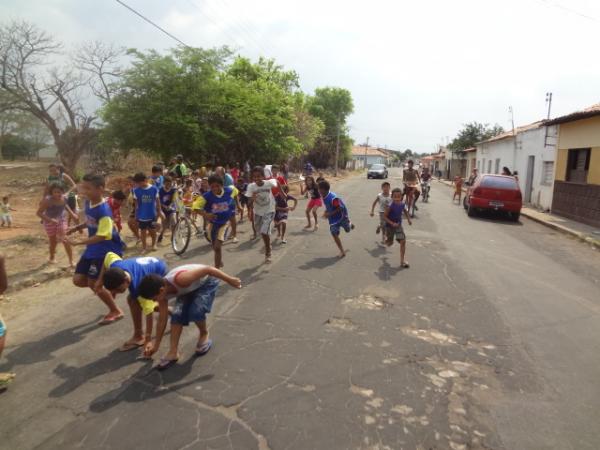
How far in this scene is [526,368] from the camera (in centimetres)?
390

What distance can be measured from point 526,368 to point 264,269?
421 centimetres

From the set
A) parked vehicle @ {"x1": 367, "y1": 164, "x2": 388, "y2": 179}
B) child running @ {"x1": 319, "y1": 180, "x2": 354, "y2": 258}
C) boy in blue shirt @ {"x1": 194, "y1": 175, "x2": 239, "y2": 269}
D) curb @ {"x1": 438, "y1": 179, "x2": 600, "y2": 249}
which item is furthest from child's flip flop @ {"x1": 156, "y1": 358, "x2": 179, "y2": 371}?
parked vehicle @ {"x1": 367, "y1": 164, "x2": 388, "y2": 179}

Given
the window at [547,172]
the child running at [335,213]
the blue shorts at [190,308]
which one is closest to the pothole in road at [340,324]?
the blue shorts at [190,308]

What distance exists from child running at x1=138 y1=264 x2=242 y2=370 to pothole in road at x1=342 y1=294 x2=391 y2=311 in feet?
6.65

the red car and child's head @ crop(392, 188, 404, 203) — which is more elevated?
child's head @ crop(392, 188, 404, 203)

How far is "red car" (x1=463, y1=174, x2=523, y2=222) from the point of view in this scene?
47.9 feet

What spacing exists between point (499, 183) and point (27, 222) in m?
15.6

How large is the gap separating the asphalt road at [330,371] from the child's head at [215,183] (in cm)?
149

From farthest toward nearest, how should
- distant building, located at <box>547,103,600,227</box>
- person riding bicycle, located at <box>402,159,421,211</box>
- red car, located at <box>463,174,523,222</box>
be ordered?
1. red car, located at <box>463,174,523,222</box>
2. distant building, located at <box>547,103,600,227</box>
3. person riding bicycle, located at <box>402,159,421,211</box>

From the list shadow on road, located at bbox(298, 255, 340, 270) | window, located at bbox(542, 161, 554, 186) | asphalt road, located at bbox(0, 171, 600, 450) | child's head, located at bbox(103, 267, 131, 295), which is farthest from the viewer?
window, located at bbox(542, 161, 554, 186)

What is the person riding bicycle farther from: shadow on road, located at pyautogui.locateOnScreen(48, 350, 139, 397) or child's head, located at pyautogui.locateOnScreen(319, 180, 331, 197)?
shadow on road, located at pyautogui.locateOnScreen(48, 350, 139, 397)

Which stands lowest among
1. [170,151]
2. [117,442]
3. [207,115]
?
[117,442]

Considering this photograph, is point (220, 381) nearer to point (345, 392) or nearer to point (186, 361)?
point (186, 361)

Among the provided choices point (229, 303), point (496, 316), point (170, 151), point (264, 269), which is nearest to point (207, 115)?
point (170, 151)
